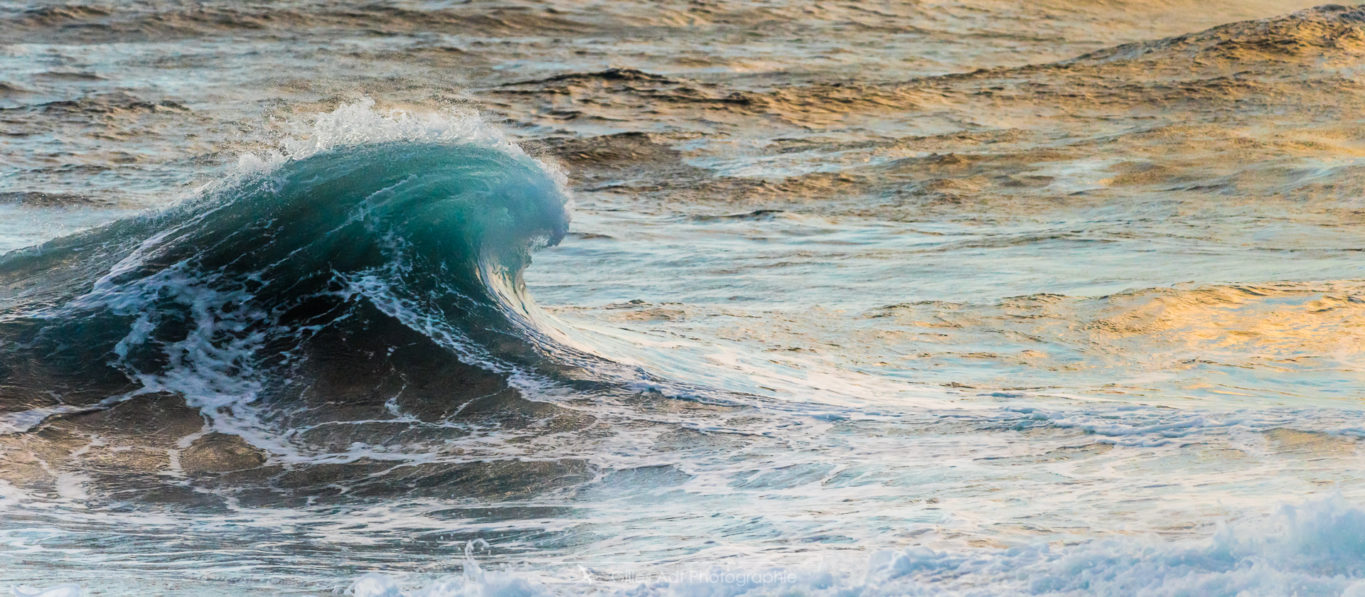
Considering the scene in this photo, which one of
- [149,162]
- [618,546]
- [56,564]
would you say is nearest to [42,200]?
[149,162]

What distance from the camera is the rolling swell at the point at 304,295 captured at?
6223 mm

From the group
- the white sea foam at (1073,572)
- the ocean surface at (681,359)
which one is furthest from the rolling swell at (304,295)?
the white sea foam at (1073,572)

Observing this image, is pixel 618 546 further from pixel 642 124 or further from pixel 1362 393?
pixel 642 124

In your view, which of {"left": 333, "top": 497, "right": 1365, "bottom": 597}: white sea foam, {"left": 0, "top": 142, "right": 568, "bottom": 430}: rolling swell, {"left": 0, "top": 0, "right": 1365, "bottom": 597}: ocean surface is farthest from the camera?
{"left": 0, "top": 142, "right": 568, "bottom": 430}: rolling swell

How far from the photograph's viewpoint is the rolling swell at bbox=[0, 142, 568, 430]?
622 centimetres

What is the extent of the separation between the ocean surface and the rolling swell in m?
0.02

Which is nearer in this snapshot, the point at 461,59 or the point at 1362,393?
the point at 1362,393

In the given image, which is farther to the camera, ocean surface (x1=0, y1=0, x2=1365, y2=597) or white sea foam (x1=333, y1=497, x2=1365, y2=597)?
ocean surface (x1=0, y1=0, x2=1365, y2=597)

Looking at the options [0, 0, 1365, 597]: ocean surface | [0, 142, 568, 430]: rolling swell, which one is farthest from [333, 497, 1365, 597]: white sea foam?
[0, 142, 568, 430]: rolling swell

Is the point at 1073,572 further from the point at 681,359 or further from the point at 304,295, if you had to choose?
the point at 304,295

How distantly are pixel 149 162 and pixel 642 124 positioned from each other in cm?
578

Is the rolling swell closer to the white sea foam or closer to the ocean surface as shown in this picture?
the ocean surface

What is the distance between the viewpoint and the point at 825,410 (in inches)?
230

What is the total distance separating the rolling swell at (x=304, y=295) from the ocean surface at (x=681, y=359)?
25 millimetres
